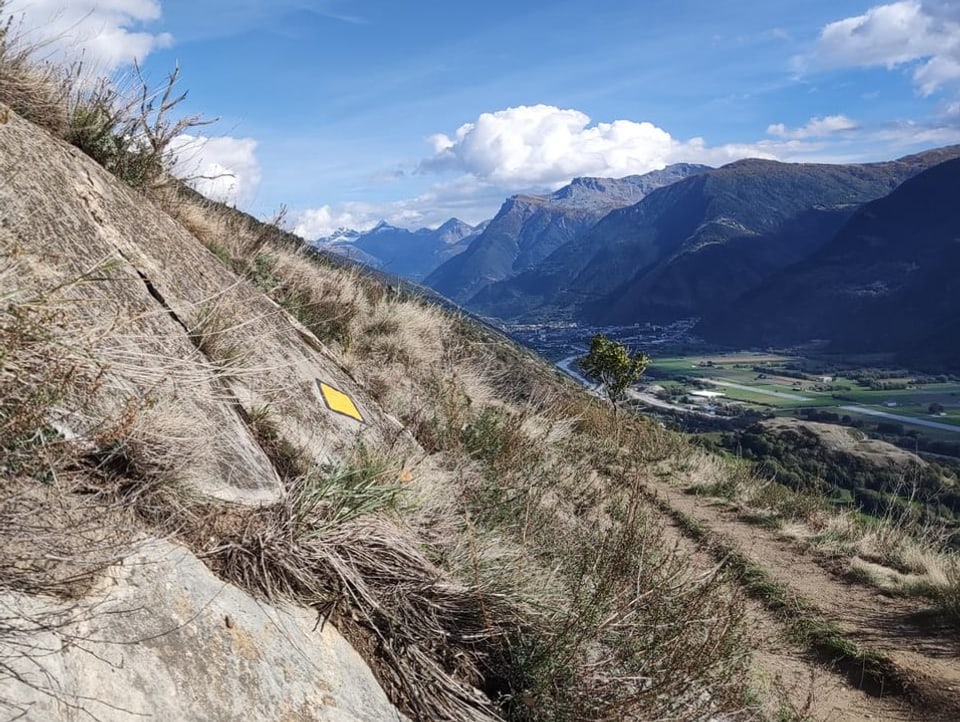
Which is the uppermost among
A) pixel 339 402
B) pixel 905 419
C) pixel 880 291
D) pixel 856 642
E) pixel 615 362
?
pixel 880 291

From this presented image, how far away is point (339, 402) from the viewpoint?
4430 mm

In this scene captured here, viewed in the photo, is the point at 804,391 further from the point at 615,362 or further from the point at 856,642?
the point at 856,642

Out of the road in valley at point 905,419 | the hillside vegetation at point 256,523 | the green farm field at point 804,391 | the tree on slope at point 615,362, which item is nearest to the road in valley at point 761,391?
the green farm field at point 804,391

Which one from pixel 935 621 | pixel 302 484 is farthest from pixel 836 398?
pixel 302 484

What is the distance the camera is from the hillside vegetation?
1.81 meters

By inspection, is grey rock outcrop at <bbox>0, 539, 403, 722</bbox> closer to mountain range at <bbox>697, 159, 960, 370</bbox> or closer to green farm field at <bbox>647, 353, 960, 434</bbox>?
green farm field at <bbox>647, 353, 960, 434</bbox>

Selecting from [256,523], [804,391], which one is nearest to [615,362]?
[256,523]

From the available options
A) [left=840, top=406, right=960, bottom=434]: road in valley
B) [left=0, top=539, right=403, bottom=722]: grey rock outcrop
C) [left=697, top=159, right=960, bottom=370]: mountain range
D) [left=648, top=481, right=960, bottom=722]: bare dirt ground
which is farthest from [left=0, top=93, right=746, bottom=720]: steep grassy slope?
[left=697, top=159, right=960, bottom=370]: mountain range

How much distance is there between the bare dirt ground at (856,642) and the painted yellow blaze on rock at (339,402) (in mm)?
2818

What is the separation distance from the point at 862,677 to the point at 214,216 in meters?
7.54

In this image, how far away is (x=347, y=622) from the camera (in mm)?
2457

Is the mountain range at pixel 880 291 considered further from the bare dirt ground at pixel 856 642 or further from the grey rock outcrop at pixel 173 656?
the grey rock outcrop at pixel 173 656

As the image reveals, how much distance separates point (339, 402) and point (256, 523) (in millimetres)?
1977

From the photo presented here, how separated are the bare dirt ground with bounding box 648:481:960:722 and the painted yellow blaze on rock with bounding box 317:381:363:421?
2.82m
